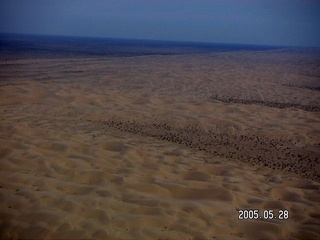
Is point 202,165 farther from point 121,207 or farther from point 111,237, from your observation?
point 111,237

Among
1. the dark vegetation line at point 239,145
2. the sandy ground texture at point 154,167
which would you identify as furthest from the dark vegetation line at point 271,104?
the dark vegetation line at point 239,145

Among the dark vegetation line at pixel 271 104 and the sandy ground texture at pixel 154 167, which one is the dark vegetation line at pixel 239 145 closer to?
the sandy ground texture at pixel 154 167
